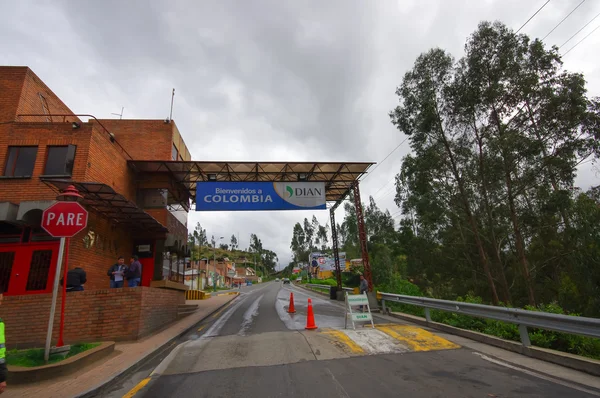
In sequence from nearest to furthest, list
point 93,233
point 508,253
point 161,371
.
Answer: point 161,371
point 93,233
point 508,253

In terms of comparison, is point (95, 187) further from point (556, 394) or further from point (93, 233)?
point (556, 394)

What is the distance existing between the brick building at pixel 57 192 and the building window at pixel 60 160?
3 cm

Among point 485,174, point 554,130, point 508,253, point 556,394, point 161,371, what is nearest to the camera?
point 556,394

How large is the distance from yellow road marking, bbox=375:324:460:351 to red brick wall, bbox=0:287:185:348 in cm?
688

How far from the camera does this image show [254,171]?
54.9 ft

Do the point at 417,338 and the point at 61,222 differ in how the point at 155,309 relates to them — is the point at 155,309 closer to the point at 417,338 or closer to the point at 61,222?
the point at 61,222

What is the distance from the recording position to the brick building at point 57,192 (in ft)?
33.8

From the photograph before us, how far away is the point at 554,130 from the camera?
16.0 m

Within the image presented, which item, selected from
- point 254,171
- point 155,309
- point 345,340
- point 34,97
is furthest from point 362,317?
point 34,97

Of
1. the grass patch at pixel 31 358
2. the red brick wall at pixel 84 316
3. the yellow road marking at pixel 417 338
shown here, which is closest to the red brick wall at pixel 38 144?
the red brick wall at pixel 84 316

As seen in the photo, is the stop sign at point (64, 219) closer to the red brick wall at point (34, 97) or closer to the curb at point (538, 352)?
the red brick wall at point (34, 97)

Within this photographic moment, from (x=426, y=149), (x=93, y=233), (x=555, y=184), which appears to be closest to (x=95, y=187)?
(x=93, y=233)

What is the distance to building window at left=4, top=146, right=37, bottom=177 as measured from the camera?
36.9 ft

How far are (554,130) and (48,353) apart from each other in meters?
21.3
